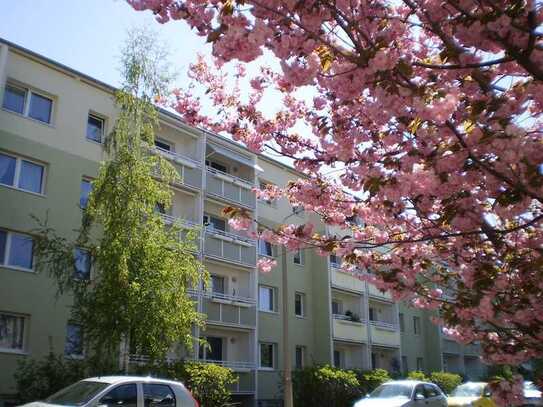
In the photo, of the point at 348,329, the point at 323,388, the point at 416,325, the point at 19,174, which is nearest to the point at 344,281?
the point at 348,329

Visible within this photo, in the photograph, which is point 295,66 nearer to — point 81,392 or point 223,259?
point 81,392

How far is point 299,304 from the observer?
32125 mm

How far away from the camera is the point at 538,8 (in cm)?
429

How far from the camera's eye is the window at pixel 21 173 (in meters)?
19.5

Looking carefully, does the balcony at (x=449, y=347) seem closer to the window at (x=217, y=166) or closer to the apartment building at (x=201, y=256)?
the apartment building at (x=201, y=256)

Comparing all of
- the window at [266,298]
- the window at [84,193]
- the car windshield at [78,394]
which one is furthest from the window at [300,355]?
the car windshield at [78,394]

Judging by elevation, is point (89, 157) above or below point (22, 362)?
above

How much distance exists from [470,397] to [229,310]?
431 inches

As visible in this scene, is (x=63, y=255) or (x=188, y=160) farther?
(x=188, y=160)

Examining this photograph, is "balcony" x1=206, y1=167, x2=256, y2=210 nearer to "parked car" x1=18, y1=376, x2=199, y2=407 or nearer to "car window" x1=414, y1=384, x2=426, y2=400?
"car window" x1=414, y1=384, x2=426, y2=400

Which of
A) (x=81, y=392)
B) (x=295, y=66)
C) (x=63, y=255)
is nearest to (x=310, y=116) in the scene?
(x=295, y=66)

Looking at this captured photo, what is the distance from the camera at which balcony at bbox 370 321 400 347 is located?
3525cm

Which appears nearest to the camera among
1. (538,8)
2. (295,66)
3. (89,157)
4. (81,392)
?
(538,8)

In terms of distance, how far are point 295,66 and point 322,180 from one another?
128 inches
